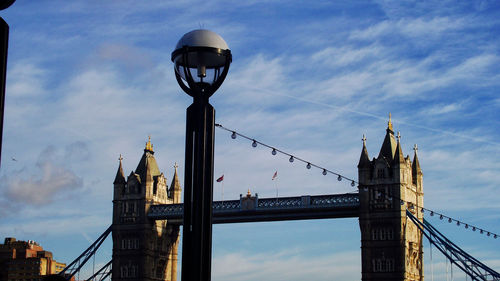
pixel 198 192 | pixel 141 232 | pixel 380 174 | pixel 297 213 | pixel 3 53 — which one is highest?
pixel 380 174

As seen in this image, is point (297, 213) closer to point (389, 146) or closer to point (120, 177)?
point (389, 146)

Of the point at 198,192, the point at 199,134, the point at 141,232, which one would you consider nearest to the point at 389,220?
the point at 141,232

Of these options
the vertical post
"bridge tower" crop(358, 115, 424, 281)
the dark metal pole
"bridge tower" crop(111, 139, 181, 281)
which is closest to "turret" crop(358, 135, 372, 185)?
"bridge tower" crop(358, 115, 424, 281)

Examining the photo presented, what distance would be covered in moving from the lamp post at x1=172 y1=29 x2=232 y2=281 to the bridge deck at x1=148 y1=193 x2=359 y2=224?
2892 inches

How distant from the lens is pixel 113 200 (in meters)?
102

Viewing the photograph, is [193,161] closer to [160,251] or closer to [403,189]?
[403,189]

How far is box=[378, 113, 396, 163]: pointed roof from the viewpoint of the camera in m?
90.0

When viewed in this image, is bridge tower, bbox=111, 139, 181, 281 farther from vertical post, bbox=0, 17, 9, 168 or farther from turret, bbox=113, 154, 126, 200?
vertical post, bbox=0, 17, 9, 168

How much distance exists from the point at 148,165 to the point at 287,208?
858 inches

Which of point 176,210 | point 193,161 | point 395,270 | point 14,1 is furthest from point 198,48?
point 176,210

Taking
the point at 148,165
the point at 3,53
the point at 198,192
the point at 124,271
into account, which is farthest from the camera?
the point at 148,165

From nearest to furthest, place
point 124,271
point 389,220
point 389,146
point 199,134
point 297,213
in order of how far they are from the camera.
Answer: point 199,134
point 389,220
point 297,213
point 389,146
point 124,271

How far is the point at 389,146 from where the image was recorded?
90.8 meters

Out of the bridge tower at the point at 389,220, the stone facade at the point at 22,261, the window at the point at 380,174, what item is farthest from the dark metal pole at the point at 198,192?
the stone facade at the point at 22,261
